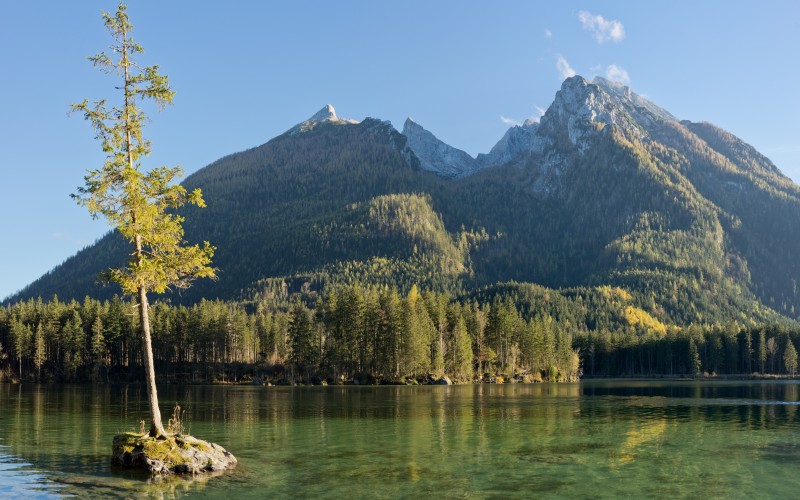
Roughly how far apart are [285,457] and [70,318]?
167 m

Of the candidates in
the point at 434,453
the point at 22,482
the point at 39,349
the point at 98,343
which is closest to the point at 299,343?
the point at 98,343

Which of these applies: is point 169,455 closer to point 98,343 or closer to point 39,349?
point 98,343

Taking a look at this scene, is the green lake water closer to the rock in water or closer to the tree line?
the rock in water

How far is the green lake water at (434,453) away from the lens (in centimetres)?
2912

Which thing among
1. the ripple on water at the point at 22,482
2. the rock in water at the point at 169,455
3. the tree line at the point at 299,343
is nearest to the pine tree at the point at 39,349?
the tree line at the point at 299,343

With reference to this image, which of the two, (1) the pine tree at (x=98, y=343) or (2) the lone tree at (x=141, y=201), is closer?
(2) the lone tree at (x=141, y=201)

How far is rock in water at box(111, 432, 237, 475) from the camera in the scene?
A: 108ft

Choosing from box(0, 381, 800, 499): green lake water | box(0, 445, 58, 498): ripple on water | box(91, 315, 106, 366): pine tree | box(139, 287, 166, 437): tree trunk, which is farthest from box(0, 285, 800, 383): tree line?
box(0, 445, 58, 498): ripple on water

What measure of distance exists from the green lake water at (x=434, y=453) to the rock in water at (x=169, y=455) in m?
1.10

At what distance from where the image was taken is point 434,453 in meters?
39.7

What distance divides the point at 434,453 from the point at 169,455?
50.6 ft

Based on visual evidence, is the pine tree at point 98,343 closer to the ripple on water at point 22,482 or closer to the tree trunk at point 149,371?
the ripple on water at point 22,482

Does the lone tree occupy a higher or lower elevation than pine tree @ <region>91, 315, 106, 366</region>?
higher

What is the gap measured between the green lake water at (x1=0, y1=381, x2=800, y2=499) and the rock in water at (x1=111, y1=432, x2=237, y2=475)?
1096mm
